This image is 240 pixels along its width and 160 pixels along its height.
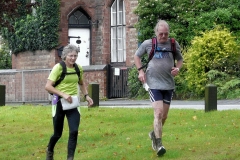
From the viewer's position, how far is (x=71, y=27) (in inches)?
1480

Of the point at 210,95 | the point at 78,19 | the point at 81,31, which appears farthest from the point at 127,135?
the point at 78,19

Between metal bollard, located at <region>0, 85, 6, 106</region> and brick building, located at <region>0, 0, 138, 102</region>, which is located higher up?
brick building, located at <region>0, 0, 138, 102</region>

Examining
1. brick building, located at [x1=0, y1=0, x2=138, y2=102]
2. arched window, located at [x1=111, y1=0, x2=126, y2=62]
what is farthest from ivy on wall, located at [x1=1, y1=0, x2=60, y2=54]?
arched window, located at [x1=111, y1=0, x2=126, y2=62]

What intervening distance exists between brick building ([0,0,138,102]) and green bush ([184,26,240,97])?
6.09 metres

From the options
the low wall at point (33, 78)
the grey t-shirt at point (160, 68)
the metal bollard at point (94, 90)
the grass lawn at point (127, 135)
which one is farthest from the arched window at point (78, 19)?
the grey t-shirt at point (160, 68)

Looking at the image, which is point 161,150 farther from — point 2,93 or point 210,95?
point 2,93

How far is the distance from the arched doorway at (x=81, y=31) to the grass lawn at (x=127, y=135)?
1810 centimetres

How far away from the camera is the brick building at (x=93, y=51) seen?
108 feet

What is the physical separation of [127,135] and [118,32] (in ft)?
70.4

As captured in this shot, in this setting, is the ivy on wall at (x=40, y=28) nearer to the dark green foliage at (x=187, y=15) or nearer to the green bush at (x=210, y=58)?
the dark green foliage at (x=187, y=15)

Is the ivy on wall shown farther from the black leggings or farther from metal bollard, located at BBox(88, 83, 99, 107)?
the black leggings

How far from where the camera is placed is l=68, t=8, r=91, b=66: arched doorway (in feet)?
123

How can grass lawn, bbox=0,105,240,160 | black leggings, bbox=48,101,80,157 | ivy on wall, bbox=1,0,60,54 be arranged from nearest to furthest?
black leggings, bbox=48,101,80,157, grass lawn, bbox=0,105,240,160, ivy on wall, bbox=1,0,60,54

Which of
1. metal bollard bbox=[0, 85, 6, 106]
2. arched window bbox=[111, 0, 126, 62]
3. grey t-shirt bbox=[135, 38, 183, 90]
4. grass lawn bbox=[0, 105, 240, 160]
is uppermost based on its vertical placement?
arched window bbox=[111, 0, 126, 62]
